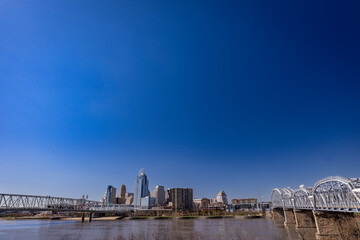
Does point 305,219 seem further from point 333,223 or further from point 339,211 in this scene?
point 339,211

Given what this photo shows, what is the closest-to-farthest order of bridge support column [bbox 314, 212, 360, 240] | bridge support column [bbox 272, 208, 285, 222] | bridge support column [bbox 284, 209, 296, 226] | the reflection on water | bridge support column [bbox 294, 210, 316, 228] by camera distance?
1. the reflection on water
2. bridge support column [bbox 314, 212, 360, 240]
3. bridge support column [bbox 294, 210, 316, 228]
4. bridge support column [bbox 284, 209, 296, 226]
5. bridge support column [bbox 272, 208, 285, 222]

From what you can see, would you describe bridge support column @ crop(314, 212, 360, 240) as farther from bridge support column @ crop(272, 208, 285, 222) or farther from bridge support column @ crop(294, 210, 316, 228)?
bridge support column @ crop(272, 208, 285, 222)

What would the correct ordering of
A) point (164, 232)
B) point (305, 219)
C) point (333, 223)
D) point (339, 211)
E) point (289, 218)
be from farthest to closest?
point (289, 218) < point (305, 219) < point (333, 223) < point (339, 211) < point (164, 232)

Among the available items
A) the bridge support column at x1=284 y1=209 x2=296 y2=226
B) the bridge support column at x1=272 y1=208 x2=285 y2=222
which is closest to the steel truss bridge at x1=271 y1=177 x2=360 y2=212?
the bridge support column at x1=284 y1=209 x2=296 y2=226

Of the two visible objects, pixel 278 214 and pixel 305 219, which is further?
pixel 278 214

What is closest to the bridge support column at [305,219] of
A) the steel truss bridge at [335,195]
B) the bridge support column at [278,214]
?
the steel truss bridge at [335,195]

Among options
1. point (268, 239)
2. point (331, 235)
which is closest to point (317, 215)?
point (331, 235)

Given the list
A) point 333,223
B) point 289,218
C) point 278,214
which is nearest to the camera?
point 333,223

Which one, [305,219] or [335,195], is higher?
[335,195]

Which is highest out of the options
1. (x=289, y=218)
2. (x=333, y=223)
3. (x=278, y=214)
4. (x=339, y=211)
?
(x=339, y=211)

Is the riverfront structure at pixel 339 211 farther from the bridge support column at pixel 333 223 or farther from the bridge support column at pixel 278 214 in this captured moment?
the bridge support column at pixel 278 214

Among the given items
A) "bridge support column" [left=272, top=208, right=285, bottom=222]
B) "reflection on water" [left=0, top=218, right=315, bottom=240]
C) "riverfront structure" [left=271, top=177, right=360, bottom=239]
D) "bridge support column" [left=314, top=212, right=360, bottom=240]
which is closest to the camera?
"riverfront structure" [left=271, top=177, right=360, bottom=239]

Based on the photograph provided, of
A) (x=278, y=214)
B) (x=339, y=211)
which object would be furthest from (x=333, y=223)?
(x=278, y=214)

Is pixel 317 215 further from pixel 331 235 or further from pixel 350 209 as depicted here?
pixel 350 209
